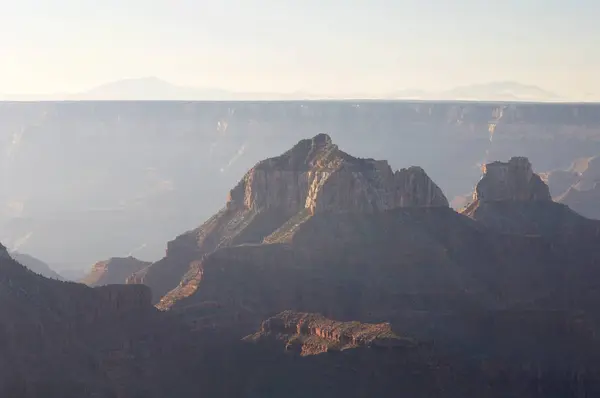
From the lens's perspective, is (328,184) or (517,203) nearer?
(328,184)

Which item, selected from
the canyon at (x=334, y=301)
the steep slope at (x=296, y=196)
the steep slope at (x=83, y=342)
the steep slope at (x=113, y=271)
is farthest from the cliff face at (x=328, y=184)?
the steep slope at (x=83, y=342)

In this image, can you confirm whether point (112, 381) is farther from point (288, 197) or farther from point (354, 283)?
point (288, 197)

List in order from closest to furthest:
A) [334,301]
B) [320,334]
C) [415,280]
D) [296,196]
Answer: [320,334] → [334,301] → [415,280] → [296,196]

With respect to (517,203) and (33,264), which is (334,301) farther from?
(33,264)

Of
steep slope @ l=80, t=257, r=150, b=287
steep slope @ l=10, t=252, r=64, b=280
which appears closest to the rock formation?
steep slope @ l=80, t=257, r=150, b=287

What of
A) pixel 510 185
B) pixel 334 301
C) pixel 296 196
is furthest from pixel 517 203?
pixel 334 301
